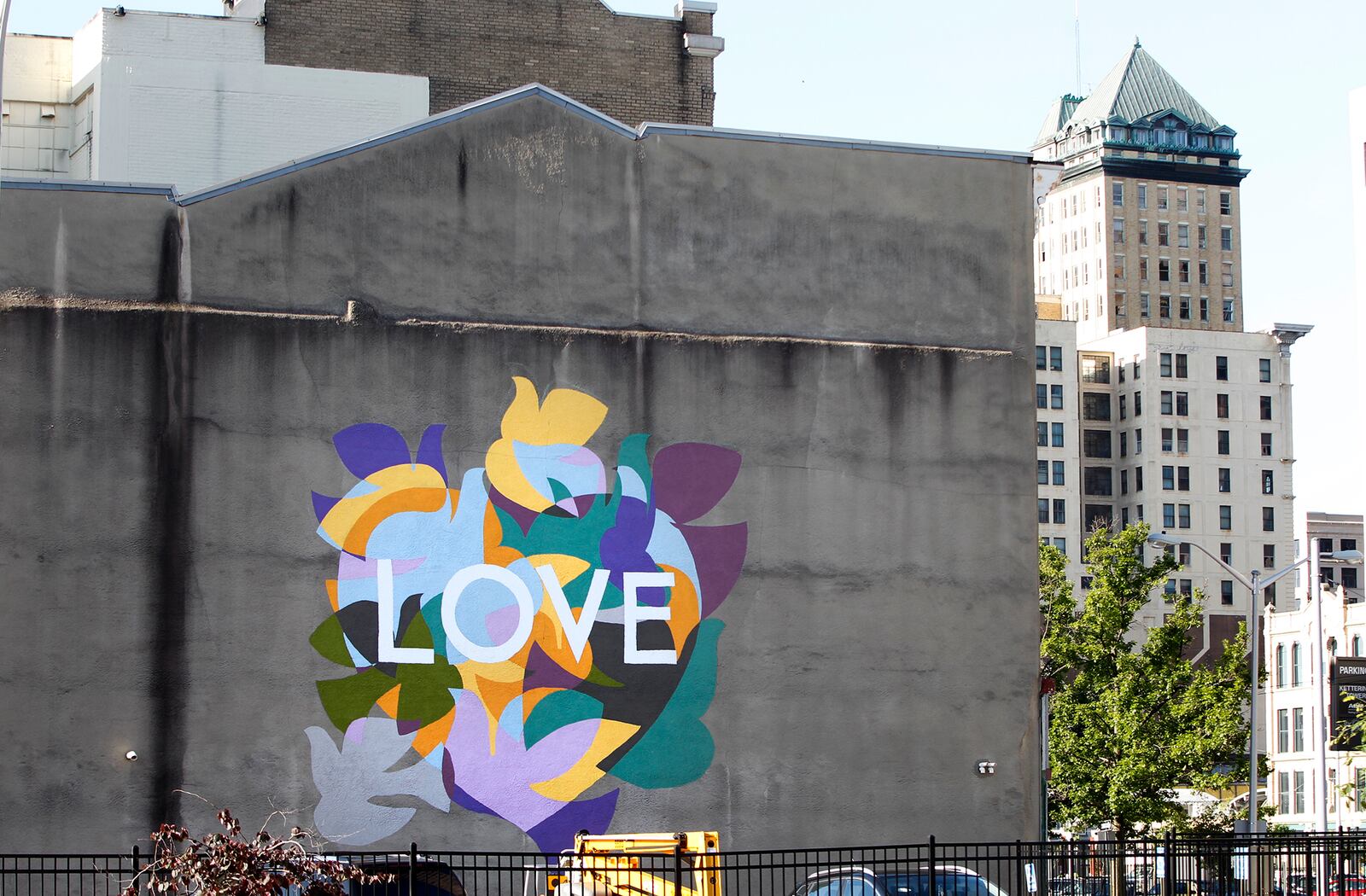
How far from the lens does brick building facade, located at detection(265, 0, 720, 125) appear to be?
3619 cm

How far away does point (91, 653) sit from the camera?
2262cm

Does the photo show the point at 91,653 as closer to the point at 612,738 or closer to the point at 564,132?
the point at 612,738

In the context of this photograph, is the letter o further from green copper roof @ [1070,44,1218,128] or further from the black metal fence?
green copper roof @ [1070,44,1218,128]

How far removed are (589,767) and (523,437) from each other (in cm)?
448

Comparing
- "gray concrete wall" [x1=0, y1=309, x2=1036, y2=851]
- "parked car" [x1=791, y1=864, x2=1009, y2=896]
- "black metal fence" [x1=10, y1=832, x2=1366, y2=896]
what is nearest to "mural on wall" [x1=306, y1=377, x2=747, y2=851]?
"gray concrete wall" [x1=0, y1=309, x2=1036, y2=851]

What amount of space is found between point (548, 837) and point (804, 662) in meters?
4.23

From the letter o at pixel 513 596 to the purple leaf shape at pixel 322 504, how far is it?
1.83 meters

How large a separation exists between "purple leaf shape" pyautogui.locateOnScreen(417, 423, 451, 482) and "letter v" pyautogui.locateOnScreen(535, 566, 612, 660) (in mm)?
1885

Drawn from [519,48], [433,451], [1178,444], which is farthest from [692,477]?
[1178,444]

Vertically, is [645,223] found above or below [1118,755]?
above

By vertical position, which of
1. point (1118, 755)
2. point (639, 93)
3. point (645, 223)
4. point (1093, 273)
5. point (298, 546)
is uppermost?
point (1093, 273)

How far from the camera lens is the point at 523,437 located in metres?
24.0

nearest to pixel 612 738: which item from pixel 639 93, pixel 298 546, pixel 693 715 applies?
pixel 693 715

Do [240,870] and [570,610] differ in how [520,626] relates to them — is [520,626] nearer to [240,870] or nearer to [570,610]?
[570,610]
